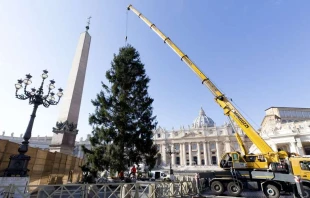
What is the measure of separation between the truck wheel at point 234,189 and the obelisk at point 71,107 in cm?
1218

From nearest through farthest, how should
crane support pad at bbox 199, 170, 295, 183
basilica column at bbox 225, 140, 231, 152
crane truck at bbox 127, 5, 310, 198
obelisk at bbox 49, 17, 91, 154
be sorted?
crane support pad at bbox 199, 170, 295, 183
crane truck at bbox 127, 5, 310, 198
obelisk at bbox 49, 17, 91, 154
basilica column at bbox 225, 140, 231, 152

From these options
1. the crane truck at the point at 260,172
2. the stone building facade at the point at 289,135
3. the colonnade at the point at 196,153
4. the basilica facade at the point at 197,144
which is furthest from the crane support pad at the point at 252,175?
the colonnade at the point at 196,153

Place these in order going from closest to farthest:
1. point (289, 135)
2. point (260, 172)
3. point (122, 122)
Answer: point (260, 172) → point (122, 122) → point (289, 135)

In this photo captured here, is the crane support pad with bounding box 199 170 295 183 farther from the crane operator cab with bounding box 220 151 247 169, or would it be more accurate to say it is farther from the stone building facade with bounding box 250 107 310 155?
the stone building facade with bounding box 250 107 310 155

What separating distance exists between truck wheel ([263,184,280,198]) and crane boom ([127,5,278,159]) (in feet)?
5.57

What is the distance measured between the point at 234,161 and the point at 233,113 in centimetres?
363

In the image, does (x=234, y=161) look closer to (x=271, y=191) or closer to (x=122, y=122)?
(x=271, y=191)

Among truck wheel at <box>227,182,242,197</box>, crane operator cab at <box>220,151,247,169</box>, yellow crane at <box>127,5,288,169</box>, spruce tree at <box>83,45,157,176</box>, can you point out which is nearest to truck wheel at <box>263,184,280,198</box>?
yellow crane at <box>127,5,288,169</box>

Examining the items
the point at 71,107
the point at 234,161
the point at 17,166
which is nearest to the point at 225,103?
the point at 234,161

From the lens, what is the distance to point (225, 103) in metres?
14.5

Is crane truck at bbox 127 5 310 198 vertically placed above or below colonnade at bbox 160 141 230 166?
below

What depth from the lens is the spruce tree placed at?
12773mm

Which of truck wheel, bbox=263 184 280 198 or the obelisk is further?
the obelisk

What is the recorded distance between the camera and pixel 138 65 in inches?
640
